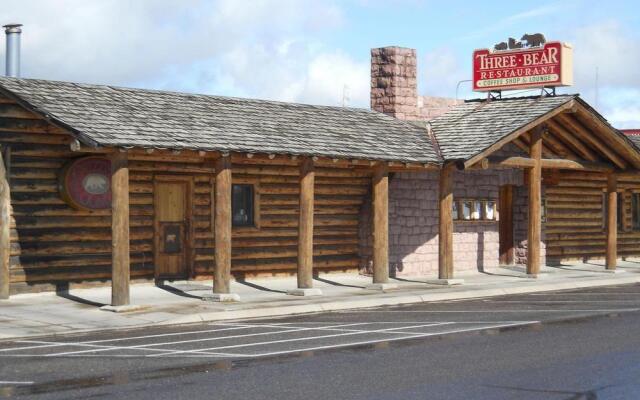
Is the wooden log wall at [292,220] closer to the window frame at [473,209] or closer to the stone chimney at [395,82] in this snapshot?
the stone chimney at [395,82]

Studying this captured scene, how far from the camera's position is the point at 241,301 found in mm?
20312

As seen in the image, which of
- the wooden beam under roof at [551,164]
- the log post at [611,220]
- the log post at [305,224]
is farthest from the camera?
the log post at [611,220]

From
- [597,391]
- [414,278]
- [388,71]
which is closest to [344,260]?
[414,278]

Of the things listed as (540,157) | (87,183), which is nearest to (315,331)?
(87,183)

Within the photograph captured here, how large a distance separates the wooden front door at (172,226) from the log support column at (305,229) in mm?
2652

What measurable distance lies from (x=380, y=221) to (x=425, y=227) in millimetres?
4115

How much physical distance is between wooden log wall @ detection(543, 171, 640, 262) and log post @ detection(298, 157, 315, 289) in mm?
11833

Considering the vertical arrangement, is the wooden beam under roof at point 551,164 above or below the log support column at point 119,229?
above

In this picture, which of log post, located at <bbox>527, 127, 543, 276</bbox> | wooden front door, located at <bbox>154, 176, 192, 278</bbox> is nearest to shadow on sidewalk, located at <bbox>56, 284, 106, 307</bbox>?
wooden front door, located at <bbox>154, 176, 192, 278</bbox>

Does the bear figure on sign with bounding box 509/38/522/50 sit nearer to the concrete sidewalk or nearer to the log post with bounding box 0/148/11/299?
the concrete sidewalk

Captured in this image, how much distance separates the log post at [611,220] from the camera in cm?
2975

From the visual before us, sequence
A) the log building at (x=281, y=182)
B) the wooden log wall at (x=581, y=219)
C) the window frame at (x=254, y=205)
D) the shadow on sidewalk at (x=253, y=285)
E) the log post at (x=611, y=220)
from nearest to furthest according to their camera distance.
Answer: the log building at (x=281, y=182) → the shadow on sidewalk at (x=253, y=285) → the window frame at (x=254, y=205) → the log post at (x=611, y=220) → the wooden log wall at (x=581, y=219)

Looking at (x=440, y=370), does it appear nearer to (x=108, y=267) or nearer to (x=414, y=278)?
(x=108, y=267)

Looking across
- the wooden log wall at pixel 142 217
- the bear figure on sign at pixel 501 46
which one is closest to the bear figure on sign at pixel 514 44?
the bear figure on sign at pixel 501 46
